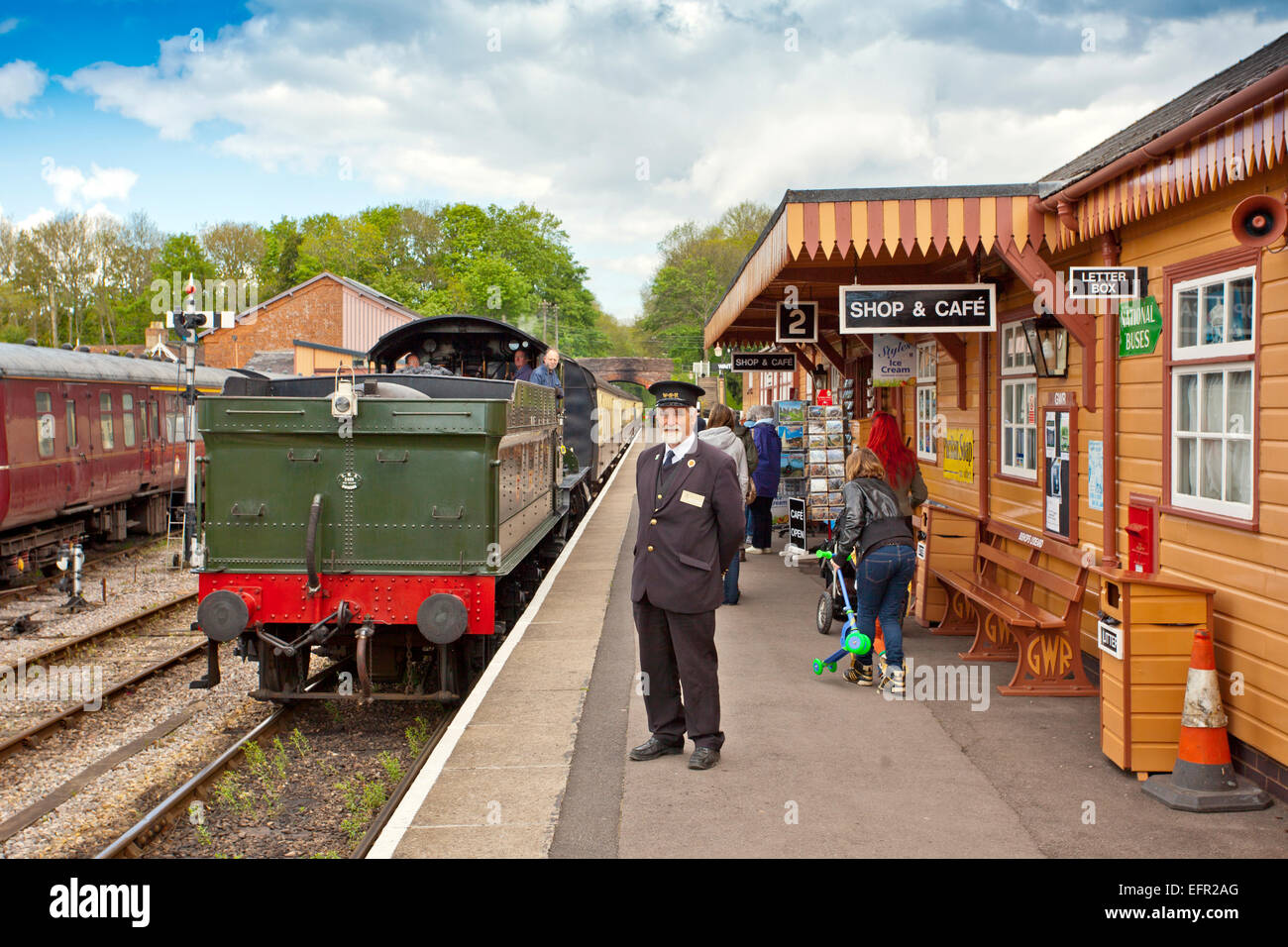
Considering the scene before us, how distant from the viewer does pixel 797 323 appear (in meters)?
11.6

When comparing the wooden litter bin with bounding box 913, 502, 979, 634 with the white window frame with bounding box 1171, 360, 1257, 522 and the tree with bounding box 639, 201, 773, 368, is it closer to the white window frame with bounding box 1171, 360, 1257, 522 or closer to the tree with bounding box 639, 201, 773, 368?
the white window frame with bounding box 1171, 360, 1257, 522

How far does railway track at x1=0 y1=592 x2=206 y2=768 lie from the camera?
26.2 ft

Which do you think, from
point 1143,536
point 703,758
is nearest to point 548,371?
point 703,758

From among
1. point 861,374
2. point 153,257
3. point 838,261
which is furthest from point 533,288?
point 838,261

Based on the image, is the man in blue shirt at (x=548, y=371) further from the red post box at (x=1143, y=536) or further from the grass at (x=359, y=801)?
the red post box at (x=1143, y=536)

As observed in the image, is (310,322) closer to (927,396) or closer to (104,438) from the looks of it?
(104,438)

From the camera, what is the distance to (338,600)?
732 cm

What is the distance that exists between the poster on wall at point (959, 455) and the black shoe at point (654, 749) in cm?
506

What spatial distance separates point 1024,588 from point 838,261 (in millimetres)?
3158

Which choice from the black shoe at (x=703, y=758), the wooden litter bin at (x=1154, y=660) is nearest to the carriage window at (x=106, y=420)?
the black shoe at (x=703, y=758)

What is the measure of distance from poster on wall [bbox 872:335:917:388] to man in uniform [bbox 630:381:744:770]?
6192 millimetres

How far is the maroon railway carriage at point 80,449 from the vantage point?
1406cm

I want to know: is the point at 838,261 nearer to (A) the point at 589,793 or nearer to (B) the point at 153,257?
(A) the point at 589,793

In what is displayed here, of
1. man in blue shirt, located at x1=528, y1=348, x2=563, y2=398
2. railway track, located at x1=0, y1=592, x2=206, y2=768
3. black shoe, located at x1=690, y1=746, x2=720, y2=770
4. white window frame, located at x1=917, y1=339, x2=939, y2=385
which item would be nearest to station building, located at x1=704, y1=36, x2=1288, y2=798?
white window frame, located at x1=917, y1=339, x2=939, y2=385
